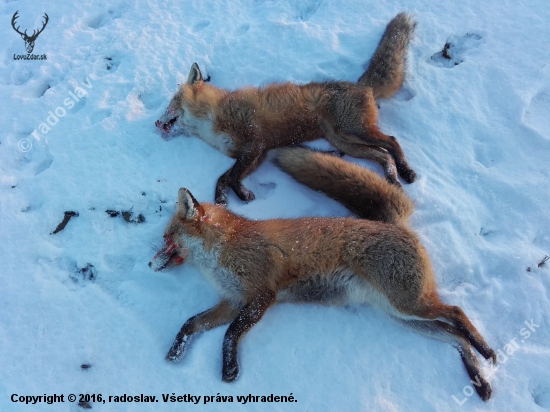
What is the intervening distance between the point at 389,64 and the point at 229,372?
381 cm

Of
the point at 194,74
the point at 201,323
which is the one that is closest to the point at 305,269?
the point at 201,323

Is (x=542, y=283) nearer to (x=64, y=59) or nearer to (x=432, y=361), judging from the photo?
(x=432, y=361)

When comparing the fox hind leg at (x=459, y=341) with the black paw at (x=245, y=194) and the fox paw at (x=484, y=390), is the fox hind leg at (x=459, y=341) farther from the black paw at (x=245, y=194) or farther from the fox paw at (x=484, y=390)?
the black paw at (x=245, y=194)

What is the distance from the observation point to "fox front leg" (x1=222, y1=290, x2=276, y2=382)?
3279 millimetres

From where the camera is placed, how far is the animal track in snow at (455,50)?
5282mm

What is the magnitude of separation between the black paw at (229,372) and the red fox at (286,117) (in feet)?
5.68

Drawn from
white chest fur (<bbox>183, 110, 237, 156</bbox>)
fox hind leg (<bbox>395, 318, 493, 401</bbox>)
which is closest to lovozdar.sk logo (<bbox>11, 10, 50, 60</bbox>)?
white chest fur (<bbox>183, 110, 237, 156</bbox>)

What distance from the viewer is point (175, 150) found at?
466cm

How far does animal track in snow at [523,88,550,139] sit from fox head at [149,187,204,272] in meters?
3.89

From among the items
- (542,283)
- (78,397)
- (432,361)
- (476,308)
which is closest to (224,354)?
(78,397)

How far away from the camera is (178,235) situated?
361cm

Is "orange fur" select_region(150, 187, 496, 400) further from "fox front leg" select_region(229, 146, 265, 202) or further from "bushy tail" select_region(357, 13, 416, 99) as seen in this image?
"bushy tail" select_region(357, 13, 416, 99)

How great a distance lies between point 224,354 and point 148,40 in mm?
4175

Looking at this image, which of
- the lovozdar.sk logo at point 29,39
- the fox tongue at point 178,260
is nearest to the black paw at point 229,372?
the fox tongue at point 178,260
